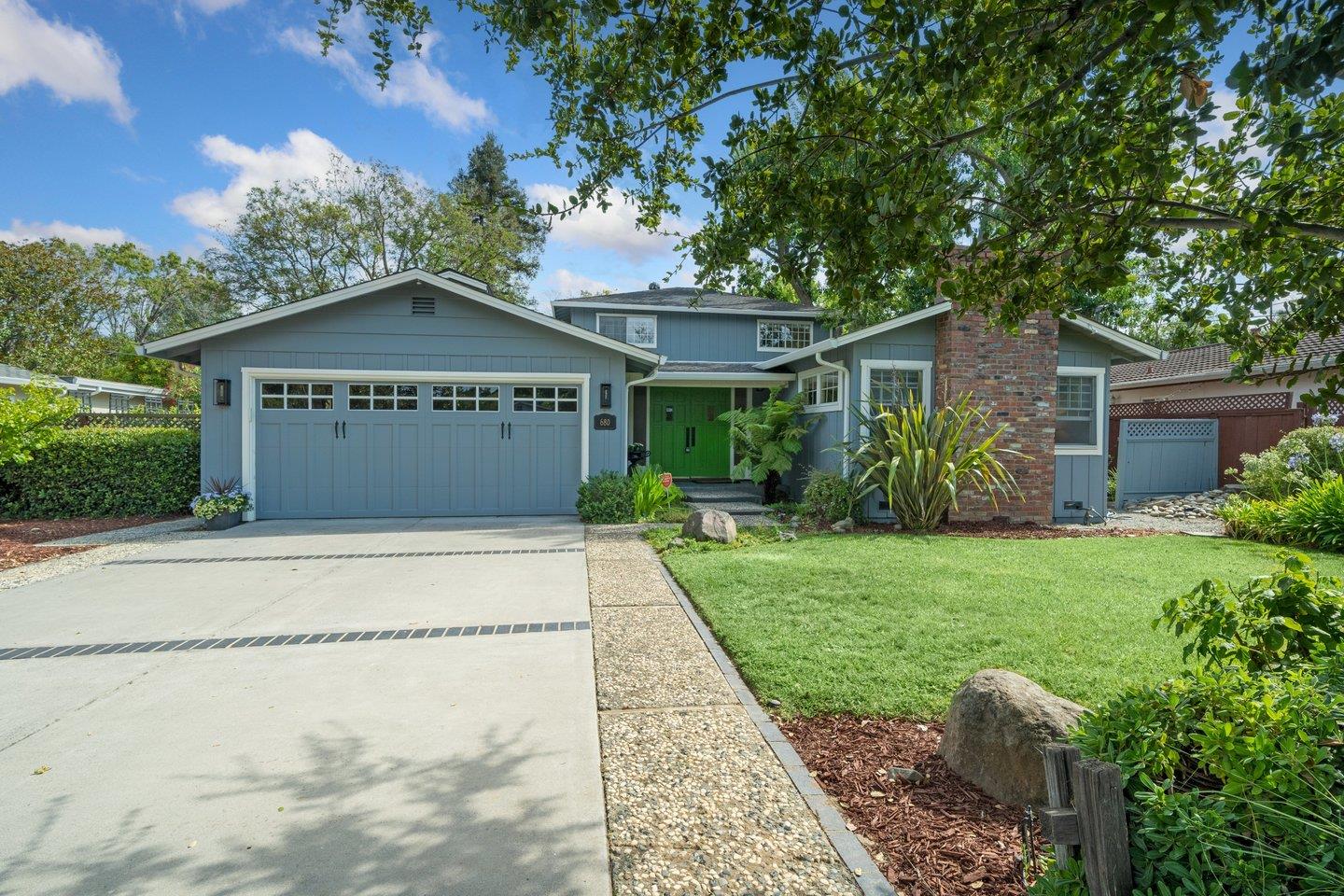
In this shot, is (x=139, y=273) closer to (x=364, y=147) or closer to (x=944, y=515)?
(x=364, y=147)

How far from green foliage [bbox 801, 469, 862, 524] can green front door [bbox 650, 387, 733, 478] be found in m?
5.92

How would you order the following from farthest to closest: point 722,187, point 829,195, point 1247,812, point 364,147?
1. point 364,147
2. point 722,187
3. point 829,195
4. point 1247,812

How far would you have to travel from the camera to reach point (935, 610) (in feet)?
16.3

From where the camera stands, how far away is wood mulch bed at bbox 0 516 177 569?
7.28m

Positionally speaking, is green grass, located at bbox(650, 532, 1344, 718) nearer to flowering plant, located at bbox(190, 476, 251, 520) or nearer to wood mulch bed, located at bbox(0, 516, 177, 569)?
flowering plant, located at bbox(190, 476, 251, 520)

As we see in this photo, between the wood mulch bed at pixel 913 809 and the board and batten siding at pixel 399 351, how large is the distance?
7.64m

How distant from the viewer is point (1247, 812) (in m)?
1.40

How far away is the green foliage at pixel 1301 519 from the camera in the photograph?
7.76 meters

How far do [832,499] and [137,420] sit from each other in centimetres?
1198

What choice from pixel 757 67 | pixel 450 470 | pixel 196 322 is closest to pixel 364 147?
pixel 196 322

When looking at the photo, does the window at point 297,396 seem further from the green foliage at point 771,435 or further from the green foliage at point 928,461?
the green foliage at point 928,461

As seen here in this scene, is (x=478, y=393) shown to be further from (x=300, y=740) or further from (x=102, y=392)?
(x=102, y=392)

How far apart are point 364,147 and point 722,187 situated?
2321 centimetres

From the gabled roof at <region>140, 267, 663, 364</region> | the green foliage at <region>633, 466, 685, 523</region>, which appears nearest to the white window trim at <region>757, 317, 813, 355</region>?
the gabled roof at <region>140, 267, 663, 364</region>
